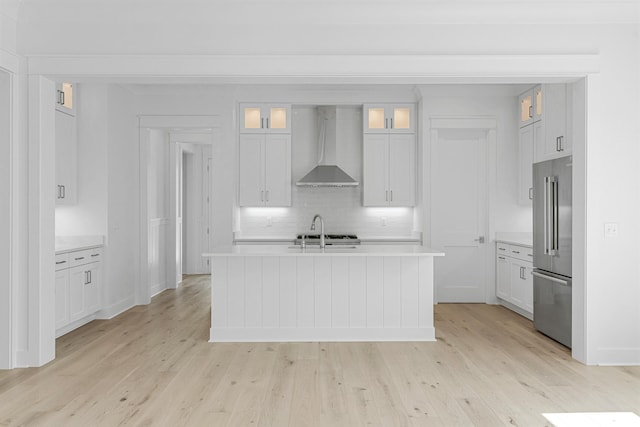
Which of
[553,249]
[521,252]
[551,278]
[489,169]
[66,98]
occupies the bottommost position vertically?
[551,278]

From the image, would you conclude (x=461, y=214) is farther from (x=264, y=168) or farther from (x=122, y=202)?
(x=122, y=202)

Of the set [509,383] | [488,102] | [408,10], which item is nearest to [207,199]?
[488,102]

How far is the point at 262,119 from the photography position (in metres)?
6.76

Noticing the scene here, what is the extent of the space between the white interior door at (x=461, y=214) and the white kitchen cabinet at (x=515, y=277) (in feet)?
0.87

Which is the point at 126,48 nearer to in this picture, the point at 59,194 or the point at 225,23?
the point at 225,23

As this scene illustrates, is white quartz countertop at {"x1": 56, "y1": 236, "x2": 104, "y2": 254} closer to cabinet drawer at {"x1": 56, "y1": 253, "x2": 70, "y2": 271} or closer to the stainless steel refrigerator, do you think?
cabinet drawer at {"x1": 56, "y1": 253, "x2": 70, "y2": 271}

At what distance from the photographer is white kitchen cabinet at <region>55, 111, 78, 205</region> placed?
5.12 m

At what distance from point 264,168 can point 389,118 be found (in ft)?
6.01

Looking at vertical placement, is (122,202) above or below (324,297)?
above

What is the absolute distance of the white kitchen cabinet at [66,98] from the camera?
515 centimetres

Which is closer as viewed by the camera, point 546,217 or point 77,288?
point 546,217

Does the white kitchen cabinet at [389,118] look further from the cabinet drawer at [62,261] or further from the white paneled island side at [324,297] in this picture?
the cabinet drawer at [62,261]

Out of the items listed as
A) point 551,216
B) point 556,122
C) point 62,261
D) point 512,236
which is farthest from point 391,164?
point 62,261

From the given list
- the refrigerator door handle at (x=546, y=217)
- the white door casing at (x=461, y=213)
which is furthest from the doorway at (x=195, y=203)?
the refrigerator door handle at (x=546, y=217)
